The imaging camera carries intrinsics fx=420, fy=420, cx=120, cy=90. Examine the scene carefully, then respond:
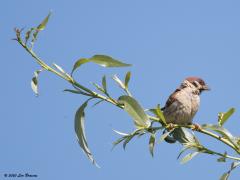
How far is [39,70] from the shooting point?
8.32 feet

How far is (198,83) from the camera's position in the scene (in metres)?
5.70

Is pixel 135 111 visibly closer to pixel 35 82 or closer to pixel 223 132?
pixel 223 132

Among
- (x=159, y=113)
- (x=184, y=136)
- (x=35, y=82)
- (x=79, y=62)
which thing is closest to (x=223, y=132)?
(x=159, y=113)

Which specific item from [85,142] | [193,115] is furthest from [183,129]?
[193,115]

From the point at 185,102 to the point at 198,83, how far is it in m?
0.49

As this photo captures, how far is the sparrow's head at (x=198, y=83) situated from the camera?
567 centimetres

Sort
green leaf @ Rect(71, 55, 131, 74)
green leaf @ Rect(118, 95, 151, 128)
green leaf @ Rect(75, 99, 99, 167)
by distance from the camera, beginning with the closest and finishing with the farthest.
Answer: green leaf @ Rect(118, 95, 151, 128) < green leaf @ Rect(71, 55, 131, 74) < green leaf @ Rect(75, 99, 99, 167)

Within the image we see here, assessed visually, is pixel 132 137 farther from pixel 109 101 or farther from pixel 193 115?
pixel 193 115

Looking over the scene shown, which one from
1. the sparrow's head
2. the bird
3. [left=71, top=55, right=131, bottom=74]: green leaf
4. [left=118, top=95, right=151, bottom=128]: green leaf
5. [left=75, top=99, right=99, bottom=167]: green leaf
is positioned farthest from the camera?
the sparrow's head

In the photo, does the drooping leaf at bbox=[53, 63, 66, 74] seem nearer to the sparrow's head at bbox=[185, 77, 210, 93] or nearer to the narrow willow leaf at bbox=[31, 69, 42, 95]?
the narrow willow leaf at bbox=[31, 69, 42, 95]

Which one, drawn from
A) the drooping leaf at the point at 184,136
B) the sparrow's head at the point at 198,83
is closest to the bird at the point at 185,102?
the sparrow's head at the point at 198,83

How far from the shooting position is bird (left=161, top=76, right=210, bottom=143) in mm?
5217

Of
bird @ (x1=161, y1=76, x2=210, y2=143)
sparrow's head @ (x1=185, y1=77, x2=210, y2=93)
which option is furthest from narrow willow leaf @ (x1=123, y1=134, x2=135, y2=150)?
sparrow's head @ (x1=185, y1=77, x2=210, y2=93)

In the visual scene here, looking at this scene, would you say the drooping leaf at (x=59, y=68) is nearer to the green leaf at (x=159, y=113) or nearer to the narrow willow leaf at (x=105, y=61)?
the narrow willow leaf at (x=105, y=61)
